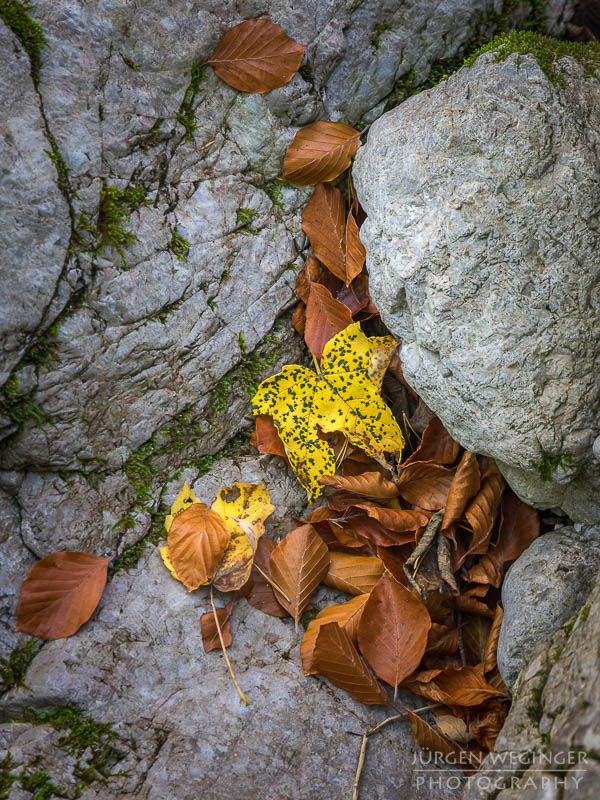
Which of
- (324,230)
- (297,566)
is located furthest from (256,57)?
(297,566)

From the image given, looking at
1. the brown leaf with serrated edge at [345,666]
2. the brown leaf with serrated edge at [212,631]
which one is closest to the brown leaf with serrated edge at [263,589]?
the brown leaf with serrated edge at [212,631]

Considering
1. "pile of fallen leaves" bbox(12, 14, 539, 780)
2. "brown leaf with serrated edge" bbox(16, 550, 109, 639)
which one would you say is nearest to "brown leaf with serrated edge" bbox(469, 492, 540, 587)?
"pile of fallen leaves" bbox(12, 14, 539, 780)

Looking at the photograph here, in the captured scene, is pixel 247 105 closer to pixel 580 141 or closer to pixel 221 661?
pixel 580 141

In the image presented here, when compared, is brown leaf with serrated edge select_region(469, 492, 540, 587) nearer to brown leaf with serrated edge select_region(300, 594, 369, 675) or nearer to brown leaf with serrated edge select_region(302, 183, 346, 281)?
brown leaf with serrated edge select_region(300, 594, 369, 675)

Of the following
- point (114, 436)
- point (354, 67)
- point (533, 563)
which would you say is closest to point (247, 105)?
point (354, 67)

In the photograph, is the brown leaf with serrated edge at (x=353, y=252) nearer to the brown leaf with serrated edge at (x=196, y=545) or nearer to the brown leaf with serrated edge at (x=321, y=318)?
the brown leaf with serrated edge at (x=321, y=318)

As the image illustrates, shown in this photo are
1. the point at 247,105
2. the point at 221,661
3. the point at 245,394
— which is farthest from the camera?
the point at 245,394
